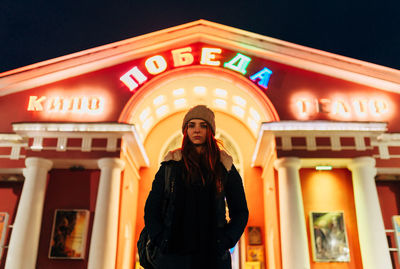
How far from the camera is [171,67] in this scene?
15.5m

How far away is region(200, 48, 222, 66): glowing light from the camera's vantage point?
15562 millimetres

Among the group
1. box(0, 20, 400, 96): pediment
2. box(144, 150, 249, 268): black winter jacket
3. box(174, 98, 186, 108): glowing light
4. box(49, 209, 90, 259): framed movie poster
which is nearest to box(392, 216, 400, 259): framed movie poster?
box(0, 20, 400, 96): pediment

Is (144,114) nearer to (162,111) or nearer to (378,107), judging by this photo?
(162,111)

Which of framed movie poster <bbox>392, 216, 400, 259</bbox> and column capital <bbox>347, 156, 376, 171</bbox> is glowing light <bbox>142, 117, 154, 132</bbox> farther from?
framed movie poster <bbox>392, 216, 400, 259</bbox>

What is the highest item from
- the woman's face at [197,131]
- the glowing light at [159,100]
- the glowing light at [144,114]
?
the glowing light at [159,100]

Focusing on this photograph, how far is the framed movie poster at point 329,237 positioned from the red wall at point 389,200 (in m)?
2.12

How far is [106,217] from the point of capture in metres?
12.7

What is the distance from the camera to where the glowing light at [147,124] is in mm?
17692

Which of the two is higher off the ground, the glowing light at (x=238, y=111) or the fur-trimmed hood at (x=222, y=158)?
the glowing light at (x=238, y=111)

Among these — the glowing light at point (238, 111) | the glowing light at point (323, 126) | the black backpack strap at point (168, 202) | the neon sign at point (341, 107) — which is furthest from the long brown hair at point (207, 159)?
the glowing light at point (238, 111)

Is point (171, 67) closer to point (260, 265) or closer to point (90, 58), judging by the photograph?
point (90, 58)

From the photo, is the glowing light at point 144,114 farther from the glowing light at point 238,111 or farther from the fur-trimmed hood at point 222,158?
the fur-trimmed hood at point 222,158

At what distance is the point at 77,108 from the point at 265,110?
7491mm

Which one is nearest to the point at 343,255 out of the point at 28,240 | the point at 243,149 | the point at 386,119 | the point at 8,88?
the point at 386,119
